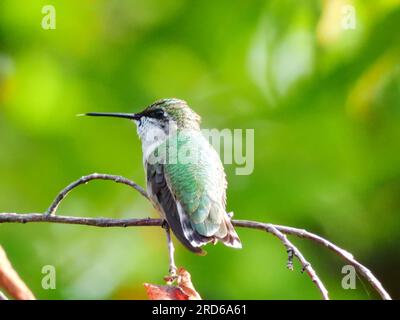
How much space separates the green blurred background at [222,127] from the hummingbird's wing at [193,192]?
629 millimetres

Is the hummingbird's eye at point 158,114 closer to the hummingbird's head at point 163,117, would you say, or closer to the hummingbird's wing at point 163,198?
the hummingbird's head at point 163,117

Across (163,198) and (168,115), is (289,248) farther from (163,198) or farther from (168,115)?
(168,115)

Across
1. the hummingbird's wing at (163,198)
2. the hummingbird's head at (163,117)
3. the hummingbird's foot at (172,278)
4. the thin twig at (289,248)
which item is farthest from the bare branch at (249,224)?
the hummingbird's head at (163,117)

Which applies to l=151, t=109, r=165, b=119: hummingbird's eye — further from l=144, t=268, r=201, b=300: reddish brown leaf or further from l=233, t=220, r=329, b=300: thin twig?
l=144, t=268, r=201, b=300: reddish brown leaf

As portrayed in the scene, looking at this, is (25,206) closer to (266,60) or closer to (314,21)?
(266,60)

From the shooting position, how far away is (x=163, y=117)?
5422 millimetres

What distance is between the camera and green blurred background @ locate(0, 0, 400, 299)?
17.9 ft

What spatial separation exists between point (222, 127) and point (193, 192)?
1.51 metres

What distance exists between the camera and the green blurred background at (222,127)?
17.9ft

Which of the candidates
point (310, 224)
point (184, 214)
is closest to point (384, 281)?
point (310, 224)

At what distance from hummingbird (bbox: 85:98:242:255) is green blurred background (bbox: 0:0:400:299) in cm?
46

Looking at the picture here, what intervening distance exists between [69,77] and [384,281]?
282 centimetres

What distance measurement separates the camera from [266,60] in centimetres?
585

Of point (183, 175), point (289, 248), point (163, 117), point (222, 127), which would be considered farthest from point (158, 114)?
point (289, 248)
